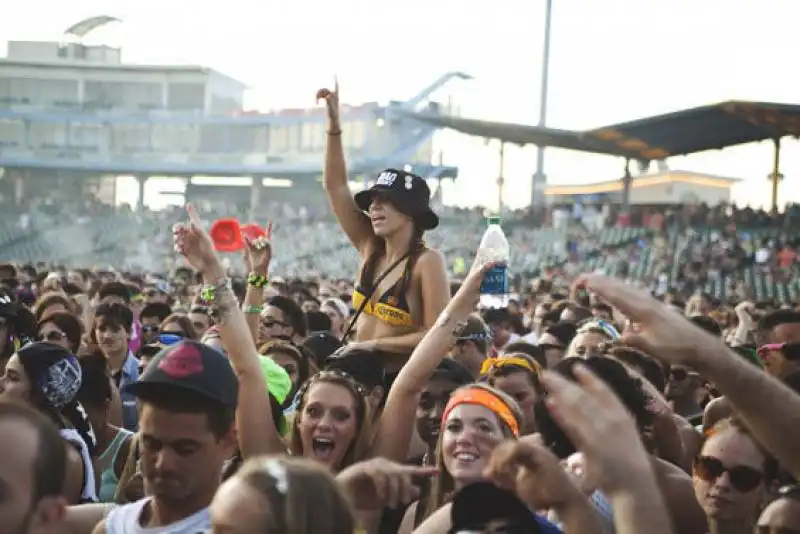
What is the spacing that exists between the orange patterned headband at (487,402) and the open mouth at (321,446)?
412mm

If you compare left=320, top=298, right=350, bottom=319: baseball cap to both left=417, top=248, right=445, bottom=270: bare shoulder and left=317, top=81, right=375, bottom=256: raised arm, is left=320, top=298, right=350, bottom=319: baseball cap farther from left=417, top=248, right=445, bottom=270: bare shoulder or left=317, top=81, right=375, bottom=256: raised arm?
left=417, top=248, right=445, bottom=270: bare shoulder

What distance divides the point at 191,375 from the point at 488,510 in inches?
41.0

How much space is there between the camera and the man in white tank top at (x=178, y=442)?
121 inches

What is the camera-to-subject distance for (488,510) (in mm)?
2363

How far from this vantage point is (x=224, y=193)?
67.5m

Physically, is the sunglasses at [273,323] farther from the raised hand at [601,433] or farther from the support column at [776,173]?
the support column at [776,173]

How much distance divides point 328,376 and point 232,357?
0.45 m

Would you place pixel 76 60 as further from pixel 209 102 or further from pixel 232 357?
pixel 232 357

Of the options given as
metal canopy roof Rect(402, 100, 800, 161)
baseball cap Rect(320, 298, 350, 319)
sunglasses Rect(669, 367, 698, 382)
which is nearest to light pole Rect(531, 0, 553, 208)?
metal canopy roof Rect(402, 100, 800, 161)

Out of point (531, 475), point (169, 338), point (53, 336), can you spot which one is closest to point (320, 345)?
point (169, 338)

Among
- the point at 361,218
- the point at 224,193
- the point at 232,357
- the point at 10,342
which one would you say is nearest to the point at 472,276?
the point at 232,357

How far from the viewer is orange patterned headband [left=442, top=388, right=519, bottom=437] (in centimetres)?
411

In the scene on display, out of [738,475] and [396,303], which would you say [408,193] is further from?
[738,475]

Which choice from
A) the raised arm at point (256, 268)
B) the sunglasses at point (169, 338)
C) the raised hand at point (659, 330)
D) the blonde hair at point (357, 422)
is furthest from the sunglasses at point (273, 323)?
the raised hand at point (659, 330)
